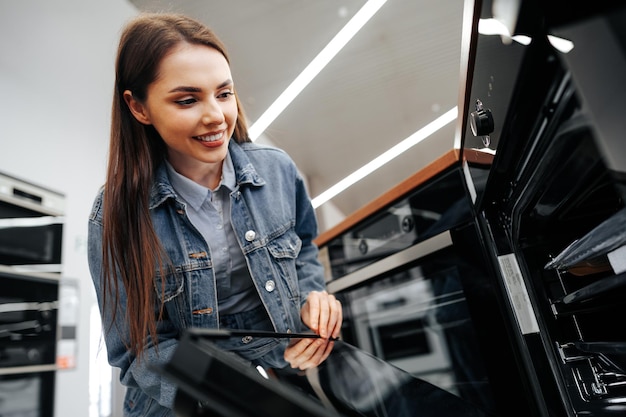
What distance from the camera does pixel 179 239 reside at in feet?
2.48

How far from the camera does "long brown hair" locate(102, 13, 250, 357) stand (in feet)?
2.27

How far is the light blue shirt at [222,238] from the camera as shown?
777mm

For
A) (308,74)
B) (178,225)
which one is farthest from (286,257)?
(308,74)

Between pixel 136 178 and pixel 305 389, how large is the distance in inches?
19.0

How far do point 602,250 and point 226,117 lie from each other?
574mm

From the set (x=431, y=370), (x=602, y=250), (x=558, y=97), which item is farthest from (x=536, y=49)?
(x=431, y=370)

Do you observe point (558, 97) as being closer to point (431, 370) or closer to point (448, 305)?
point (448, 305)

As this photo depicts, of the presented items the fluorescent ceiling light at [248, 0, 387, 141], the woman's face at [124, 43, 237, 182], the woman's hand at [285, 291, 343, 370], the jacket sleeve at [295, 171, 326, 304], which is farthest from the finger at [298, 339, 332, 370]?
the fluorescent ceiling light at [248, 0, 387, 141]

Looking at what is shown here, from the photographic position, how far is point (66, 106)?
1.69m

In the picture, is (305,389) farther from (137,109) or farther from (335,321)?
(137,109)

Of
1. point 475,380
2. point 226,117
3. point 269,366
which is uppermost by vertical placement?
point 226,117

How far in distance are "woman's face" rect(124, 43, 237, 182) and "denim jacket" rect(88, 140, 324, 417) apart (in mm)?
94

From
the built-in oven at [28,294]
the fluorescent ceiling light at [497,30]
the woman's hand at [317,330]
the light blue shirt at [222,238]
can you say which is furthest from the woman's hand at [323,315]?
the built-in oven at [28,294]

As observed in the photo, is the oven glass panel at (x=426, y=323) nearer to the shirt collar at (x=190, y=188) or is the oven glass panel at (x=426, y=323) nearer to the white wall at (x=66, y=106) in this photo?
the shirt collar at (x=190, y=188)
